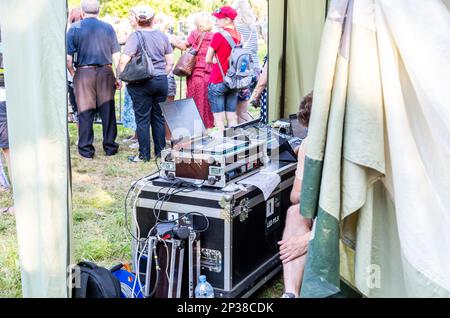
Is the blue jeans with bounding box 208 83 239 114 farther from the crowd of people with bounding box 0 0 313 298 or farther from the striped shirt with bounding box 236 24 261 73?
the striped shirt with bounding box 236 24 261 73

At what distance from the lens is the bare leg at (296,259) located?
317 cm

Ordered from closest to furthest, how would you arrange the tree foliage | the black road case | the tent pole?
the black road case, the tent pole, the tree foliage

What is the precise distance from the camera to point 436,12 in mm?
2051

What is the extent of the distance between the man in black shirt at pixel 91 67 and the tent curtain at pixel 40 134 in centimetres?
419

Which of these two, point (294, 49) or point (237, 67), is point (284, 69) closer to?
point (294, 49)

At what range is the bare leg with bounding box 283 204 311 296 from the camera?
3170 millimetres

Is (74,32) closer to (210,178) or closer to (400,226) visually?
(210,178)

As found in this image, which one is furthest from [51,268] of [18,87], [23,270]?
[18,87]

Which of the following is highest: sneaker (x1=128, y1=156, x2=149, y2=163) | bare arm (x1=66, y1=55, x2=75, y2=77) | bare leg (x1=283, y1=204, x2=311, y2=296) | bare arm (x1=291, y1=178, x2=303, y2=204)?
bare arm (x1=66, y1=55, x2=75, y2=77)

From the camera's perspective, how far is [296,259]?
319 cm

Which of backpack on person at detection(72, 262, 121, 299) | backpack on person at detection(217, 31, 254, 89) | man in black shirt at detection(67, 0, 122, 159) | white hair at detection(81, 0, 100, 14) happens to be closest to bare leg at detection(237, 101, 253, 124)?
backpack on person at detection(217, 31, 254, 89)

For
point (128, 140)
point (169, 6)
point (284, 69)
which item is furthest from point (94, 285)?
point (169, 6)

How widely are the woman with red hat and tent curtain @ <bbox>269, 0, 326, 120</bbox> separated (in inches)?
32.4

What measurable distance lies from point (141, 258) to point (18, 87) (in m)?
1.37
